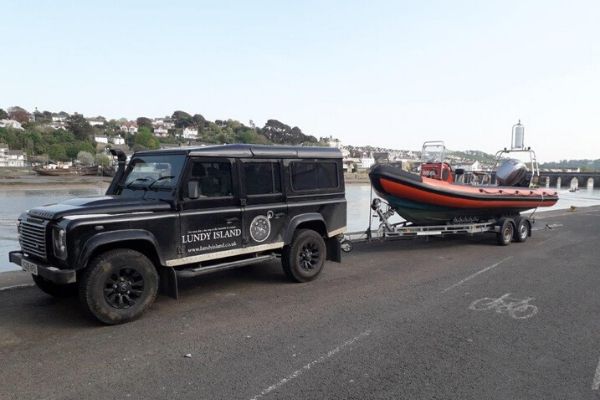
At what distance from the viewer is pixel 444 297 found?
649cm

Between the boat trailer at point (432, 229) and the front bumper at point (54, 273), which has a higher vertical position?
the front bumper at point (54, 273)

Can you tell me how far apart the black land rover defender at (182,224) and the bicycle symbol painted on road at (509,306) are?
2.58 meters

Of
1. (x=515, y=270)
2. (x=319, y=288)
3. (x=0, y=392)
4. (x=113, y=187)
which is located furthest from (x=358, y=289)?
(x=0, y=392)

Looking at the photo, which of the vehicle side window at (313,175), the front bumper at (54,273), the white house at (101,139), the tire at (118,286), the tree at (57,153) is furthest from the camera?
the white house at (101,139)

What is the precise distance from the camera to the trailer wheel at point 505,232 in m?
11.1

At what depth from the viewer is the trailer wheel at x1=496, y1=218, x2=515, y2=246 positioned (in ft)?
36.6

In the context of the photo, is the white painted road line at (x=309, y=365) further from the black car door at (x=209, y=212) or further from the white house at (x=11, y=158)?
the white house at (x=11, y=158)

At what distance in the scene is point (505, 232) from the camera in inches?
443

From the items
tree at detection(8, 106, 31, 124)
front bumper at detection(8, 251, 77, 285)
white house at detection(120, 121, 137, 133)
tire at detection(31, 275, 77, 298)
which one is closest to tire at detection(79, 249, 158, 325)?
front bumper at detection(8, 251, 77, 285)

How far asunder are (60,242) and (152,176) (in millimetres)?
1675

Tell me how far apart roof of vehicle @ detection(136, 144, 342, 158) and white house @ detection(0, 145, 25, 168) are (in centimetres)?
10554

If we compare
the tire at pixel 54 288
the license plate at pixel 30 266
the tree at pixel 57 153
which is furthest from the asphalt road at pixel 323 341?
the tree at pixel 57 153

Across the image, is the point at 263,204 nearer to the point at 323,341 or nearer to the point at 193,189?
the point at 193,189

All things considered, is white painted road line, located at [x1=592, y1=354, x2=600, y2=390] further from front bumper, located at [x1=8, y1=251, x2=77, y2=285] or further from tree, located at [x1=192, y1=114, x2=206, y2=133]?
tree, located at [x1=192, y1=114, x2=206, y2=133]
